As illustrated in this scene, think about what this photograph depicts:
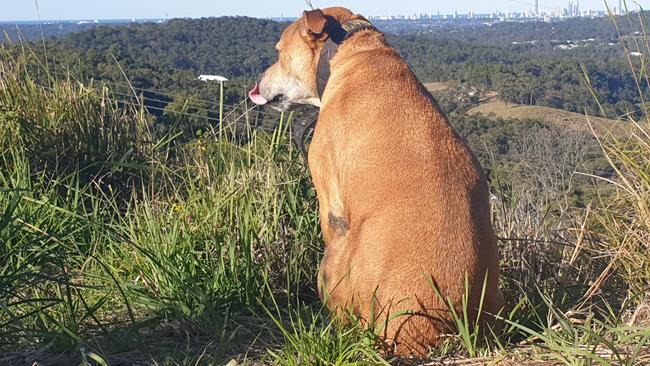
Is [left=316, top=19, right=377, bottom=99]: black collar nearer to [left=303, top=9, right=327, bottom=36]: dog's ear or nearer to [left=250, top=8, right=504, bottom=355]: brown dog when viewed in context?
[left=303, top=9, right=327, bottom=36]: dog's ear

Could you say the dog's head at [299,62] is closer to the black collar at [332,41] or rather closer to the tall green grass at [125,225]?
the black collar at [332,41]

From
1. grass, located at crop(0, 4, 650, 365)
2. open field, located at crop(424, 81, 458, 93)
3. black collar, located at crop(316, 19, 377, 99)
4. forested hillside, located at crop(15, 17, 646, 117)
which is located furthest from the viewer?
open field, located at crop(424, 81, 458, 93)

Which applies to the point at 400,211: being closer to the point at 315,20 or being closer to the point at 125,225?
the point at 315,20

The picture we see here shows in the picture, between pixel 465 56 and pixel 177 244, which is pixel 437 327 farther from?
pixel 465 56

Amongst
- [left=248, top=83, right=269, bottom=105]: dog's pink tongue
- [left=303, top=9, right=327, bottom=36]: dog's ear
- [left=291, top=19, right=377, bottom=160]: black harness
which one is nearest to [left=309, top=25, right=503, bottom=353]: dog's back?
[left=291, top=19, right=377, bottom=160]: black harness

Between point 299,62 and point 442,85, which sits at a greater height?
point 299,62

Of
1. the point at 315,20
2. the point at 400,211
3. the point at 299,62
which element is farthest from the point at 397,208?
the point at 299,62

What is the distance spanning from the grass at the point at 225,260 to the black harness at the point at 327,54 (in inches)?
11.9

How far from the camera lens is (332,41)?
4227 mm

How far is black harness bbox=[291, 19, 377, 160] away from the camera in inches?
165

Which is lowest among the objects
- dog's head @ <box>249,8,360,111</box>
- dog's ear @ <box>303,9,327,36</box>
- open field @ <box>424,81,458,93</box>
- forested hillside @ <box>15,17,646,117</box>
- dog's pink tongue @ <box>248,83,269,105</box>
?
open field @ <box>424,81,458,93</box>

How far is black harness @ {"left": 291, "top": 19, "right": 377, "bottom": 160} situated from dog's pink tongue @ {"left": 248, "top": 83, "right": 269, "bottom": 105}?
504 mm

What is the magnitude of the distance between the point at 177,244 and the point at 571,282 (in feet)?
6.50

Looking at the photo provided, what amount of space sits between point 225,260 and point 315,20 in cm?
137
